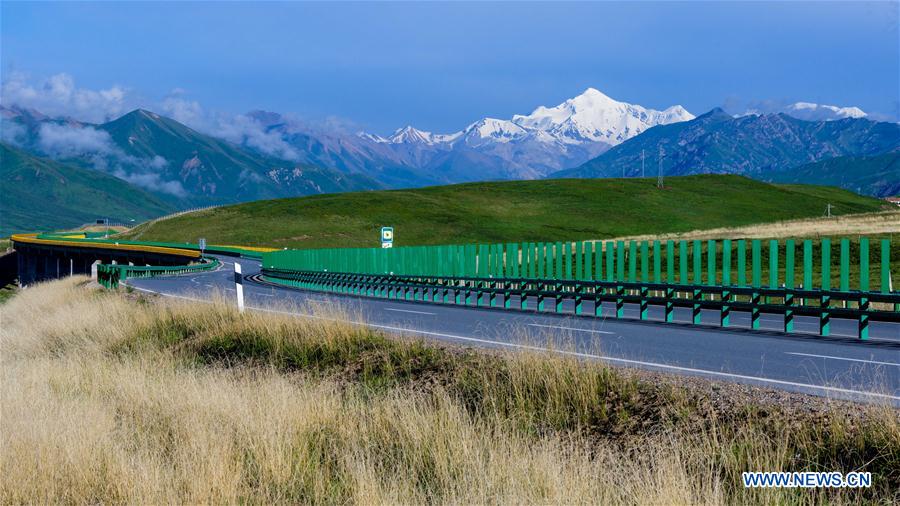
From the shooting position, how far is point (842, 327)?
2002cm

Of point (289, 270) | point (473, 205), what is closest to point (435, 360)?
point (289, 270)

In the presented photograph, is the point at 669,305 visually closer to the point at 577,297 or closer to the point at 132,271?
the point at 577,297

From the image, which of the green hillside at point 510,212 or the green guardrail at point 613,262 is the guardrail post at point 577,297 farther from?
the green hillside at point 510,212

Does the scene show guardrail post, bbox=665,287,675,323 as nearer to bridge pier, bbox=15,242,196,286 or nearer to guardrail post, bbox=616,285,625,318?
guardrail post, bbox=616,285,625,318

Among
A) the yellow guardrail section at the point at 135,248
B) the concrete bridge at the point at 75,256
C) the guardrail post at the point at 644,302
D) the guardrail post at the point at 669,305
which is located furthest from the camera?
the concrete bridge at the point at 75,256

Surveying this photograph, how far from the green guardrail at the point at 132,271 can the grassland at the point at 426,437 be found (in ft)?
85.3

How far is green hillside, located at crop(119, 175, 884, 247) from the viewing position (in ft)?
415

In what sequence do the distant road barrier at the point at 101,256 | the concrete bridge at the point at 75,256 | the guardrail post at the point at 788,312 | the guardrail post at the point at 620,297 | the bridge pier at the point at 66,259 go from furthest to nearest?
the bridge pier at the point at 66,259 < the concrete bridge at the point at 75,256 < the distant road barrier at the point at 101,256 < the guardrail post at the point at 620,297 < the guardrail post at the point at 788,312

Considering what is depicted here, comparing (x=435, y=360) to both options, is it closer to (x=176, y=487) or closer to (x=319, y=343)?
(x=319, y=343)

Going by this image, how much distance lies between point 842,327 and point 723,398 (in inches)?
466

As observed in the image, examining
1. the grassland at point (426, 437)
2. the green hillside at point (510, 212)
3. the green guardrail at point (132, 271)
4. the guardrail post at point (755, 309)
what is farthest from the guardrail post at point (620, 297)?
the green hillside at point (510, 212)

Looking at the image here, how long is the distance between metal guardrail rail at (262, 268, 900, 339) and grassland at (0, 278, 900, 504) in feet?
25.3

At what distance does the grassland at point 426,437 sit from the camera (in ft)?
24.3

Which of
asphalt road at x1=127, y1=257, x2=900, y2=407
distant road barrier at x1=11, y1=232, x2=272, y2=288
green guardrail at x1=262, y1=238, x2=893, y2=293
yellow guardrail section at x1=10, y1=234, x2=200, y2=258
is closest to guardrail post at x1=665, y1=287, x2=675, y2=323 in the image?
green guardrail at x1=262, y1=238, x2=893, y2=293
